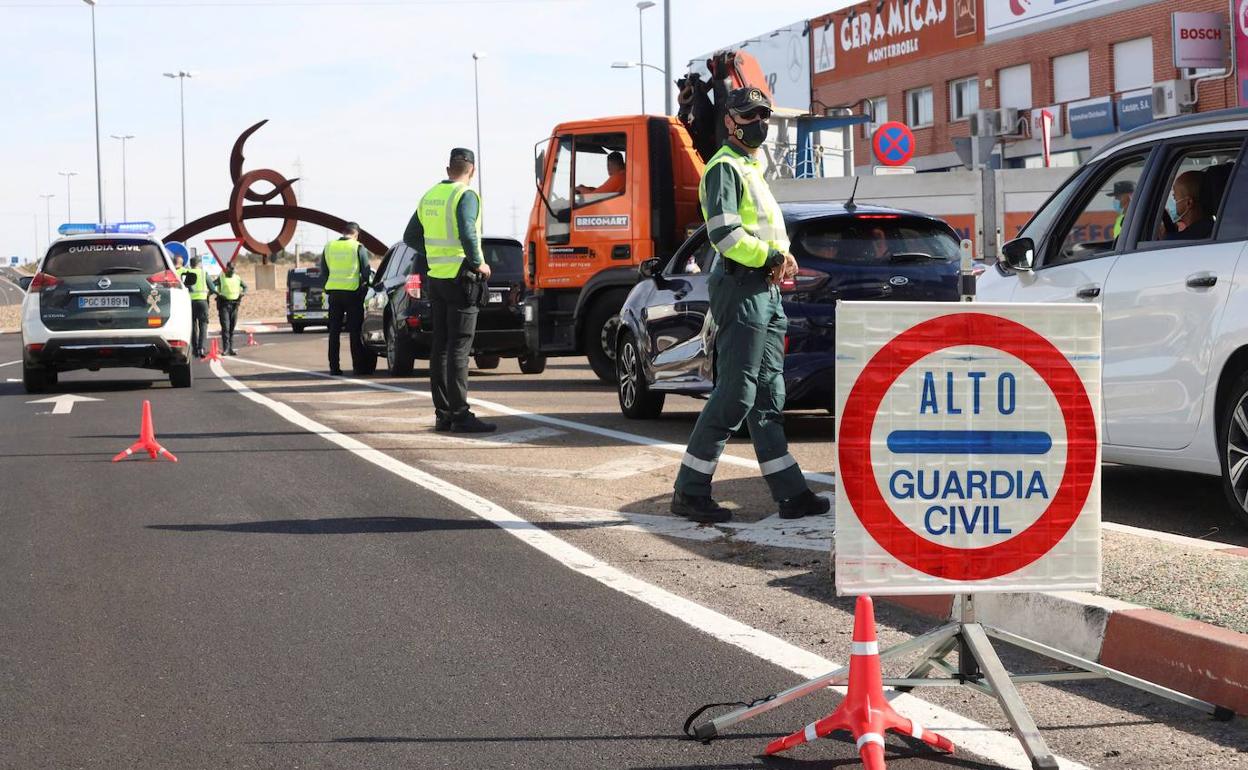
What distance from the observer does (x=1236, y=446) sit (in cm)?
696

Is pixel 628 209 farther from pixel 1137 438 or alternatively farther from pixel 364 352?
pixel 1137 438

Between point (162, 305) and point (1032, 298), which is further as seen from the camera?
point (162, 305)

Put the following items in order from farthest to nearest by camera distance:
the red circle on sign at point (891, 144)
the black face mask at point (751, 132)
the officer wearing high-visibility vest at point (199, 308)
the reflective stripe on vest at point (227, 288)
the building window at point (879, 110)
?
the building window at point (879, 110) < the reflective stripe on vest at point (227, 288) < the officer wearing high-visibility vest at point (199, 308) < the red circle on sign at point (891, 144) < the black face mask at point (751, 132)

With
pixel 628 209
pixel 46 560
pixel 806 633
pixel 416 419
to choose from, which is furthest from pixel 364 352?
pixel 806 633

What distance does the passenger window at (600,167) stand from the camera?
16719mm

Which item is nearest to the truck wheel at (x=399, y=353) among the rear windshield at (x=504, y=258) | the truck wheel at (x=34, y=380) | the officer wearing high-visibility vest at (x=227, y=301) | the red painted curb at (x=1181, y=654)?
the rear windshield at (x=504, y=258)

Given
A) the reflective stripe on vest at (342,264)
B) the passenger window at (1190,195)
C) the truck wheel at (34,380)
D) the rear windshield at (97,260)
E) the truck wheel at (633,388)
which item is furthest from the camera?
the reflective stripe on vest at (342,264)

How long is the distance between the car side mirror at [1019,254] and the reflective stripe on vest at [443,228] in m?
5.12

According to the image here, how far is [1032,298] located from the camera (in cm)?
820

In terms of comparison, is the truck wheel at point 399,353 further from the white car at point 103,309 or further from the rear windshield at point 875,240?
the rear windshield at point 875,240

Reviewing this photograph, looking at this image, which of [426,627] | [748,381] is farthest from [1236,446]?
[426,627]

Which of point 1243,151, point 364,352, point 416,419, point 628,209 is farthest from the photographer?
point 364,352

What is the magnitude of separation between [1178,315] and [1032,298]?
1.07m

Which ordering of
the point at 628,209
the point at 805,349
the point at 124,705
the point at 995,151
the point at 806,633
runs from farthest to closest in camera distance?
the point at 995,151 < the point at 628,209 < the point at 805,349 < the point at 806,633 < the point at 124,705
